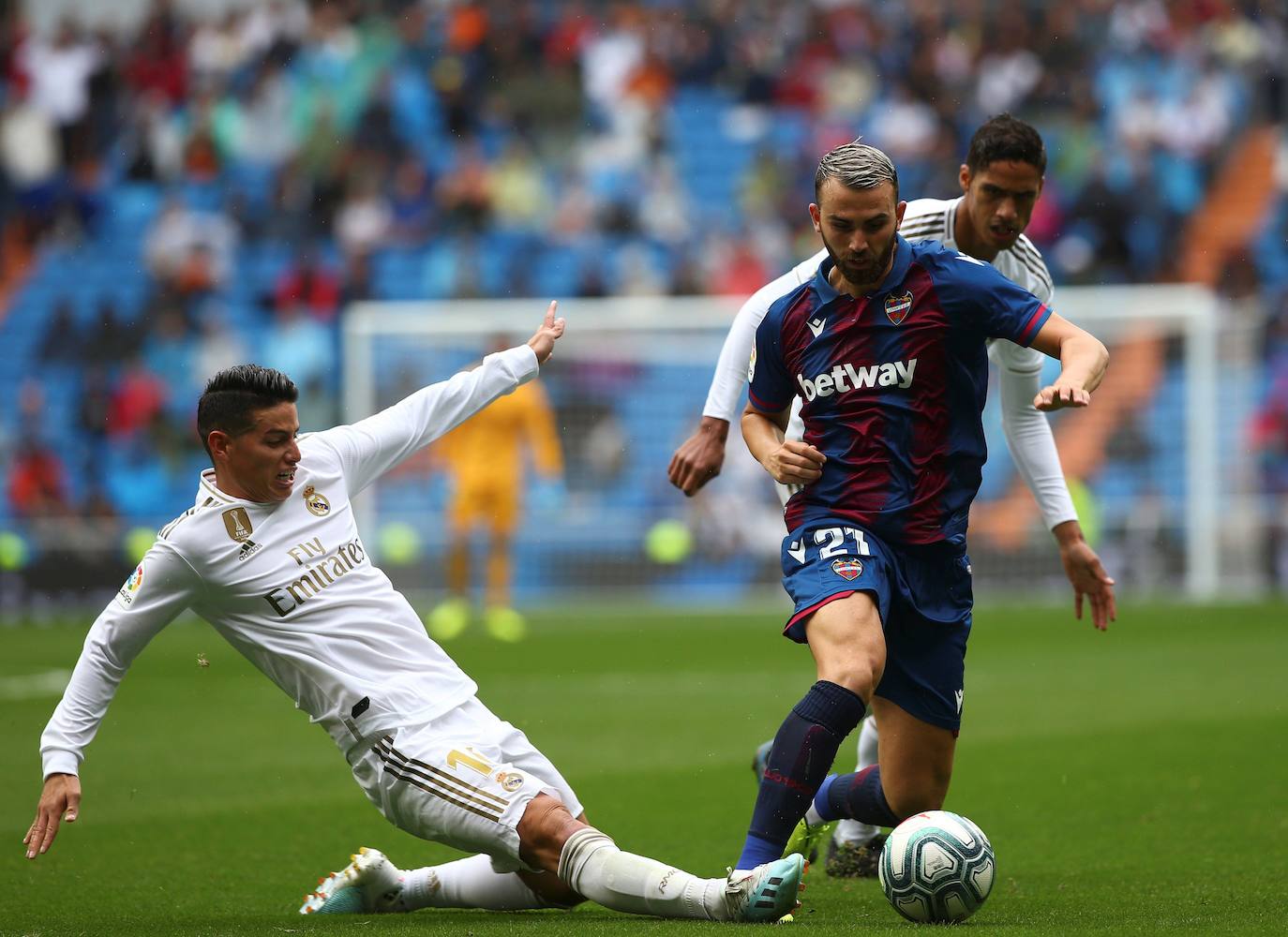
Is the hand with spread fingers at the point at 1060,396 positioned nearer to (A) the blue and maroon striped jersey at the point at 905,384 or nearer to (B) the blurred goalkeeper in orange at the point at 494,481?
(A) the blue and maroon striped jersey at the point at 905,384

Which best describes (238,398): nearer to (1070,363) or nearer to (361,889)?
(361,889)

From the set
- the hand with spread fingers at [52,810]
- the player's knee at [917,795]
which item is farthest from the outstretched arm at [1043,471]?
the hand with spread fingers at [52,810]

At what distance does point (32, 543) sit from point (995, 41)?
13980 mm

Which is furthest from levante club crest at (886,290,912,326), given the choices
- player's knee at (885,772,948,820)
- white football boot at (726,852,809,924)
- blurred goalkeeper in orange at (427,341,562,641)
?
blurred goalkeeper in orange at (427,341,562,641)

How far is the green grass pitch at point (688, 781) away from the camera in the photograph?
5.25 m

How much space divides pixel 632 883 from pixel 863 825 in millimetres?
1650

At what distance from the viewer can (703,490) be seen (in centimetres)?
2009

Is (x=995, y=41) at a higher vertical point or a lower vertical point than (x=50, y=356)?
higher

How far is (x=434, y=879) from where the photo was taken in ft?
17.8

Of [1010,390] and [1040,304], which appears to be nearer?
[1040,304]

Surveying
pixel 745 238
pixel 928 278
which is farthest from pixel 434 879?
pixel 745 238

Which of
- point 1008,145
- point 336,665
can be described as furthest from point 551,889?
Result: point 1008,145

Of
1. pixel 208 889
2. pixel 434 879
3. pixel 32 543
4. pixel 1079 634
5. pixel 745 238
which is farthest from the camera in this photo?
pixel 745 238

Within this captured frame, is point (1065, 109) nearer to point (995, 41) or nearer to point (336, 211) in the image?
point (995, 41)
